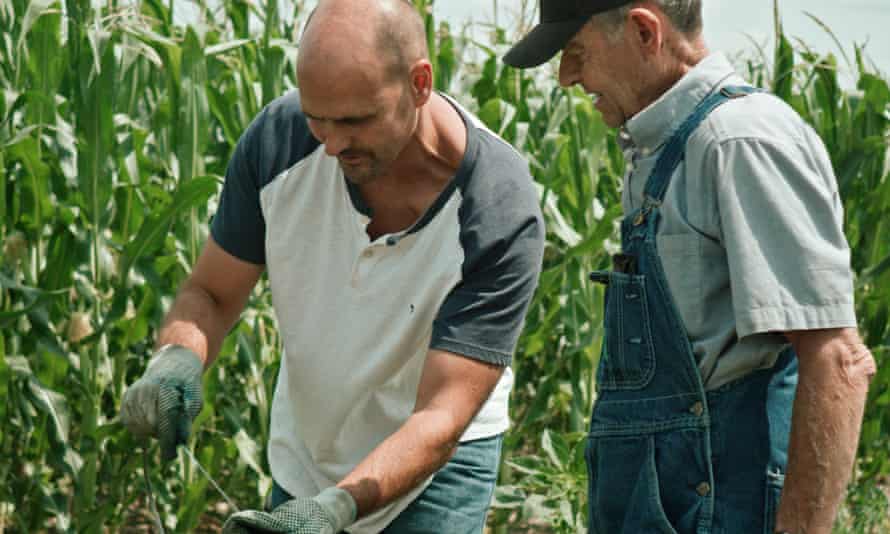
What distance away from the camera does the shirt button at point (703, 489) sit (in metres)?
1.97

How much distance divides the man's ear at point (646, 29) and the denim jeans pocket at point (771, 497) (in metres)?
0.69

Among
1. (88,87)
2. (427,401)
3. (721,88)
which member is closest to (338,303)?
(427,401)

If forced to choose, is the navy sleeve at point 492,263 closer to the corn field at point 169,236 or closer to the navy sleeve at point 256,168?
the navy sleeve at point 256,168

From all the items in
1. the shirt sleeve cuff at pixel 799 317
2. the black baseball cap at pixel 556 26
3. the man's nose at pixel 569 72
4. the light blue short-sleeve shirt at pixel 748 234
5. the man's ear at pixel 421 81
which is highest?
the black baseball cap at pixel 556 26

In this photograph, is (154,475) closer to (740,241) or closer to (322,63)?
(322,63)

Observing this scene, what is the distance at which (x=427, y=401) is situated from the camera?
2289 mm

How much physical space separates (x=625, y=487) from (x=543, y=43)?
0.76 m

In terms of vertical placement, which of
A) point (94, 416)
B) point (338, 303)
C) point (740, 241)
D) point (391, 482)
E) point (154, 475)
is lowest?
point (154, 475)

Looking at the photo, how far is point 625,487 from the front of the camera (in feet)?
6.82

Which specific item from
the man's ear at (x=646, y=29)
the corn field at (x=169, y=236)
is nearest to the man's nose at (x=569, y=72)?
the man's ear at (x=646, y=29)

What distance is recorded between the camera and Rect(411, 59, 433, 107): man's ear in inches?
90.0

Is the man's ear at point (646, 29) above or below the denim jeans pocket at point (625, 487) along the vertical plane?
above

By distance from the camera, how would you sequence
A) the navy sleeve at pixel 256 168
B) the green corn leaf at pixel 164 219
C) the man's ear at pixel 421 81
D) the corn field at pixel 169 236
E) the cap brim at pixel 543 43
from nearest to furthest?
the cap brim at pixel 543 43, the man's ear at pixel 421 81, the navy sleeve at pixel 256 168, the green corn leaf at pixel 164 219, the corn field at pixel 169 236

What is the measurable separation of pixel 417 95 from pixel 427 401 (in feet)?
1.86
